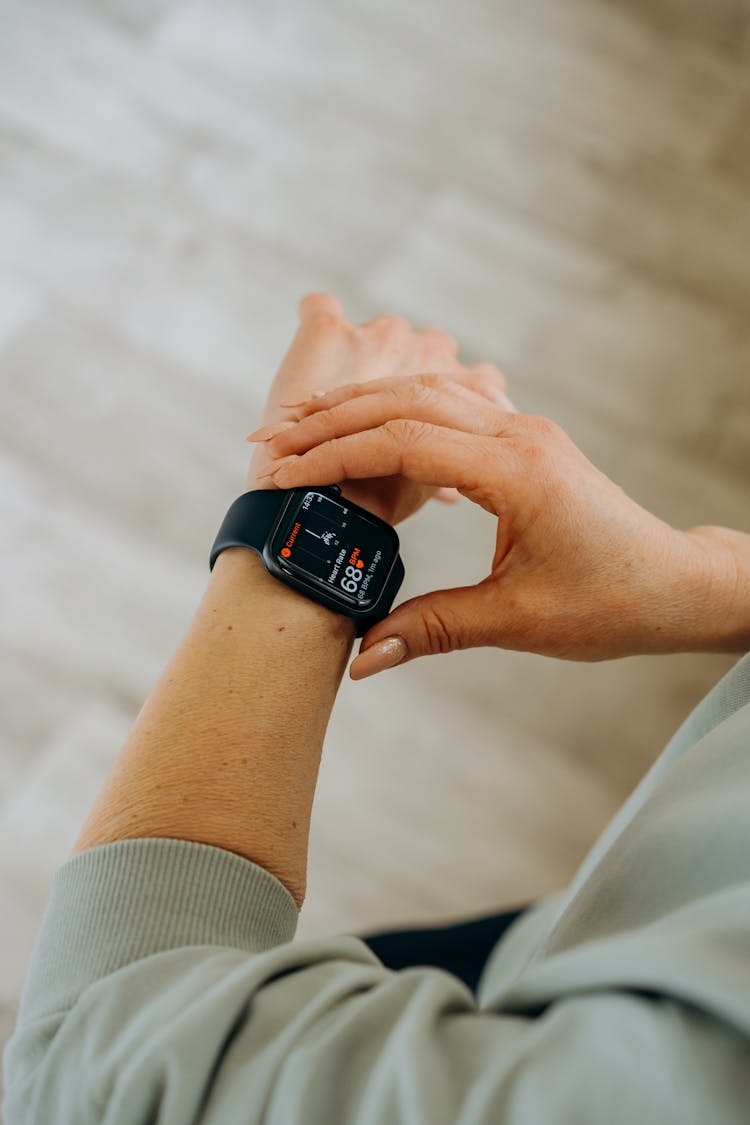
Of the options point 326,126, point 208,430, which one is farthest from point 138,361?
point 326,126

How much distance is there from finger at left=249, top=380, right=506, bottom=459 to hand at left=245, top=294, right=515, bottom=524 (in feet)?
0.26

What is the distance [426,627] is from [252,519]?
0.18 m

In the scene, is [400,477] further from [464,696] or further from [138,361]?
[138,361]

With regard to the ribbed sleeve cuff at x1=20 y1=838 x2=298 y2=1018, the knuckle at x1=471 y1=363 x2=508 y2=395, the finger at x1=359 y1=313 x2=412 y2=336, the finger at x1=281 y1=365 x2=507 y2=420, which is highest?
the finger at x1=359 y1=313 x2=412 y2=336

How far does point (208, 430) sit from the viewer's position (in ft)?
5.31

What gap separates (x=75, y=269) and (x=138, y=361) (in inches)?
10.0

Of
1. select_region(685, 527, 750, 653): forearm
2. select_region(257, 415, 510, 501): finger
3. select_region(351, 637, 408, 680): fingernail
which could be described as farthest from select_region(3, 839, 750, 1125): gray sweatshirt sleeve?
select_region(685, 527, 750, 653): forearm

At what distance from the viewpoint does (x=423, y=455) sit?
28.4 inches

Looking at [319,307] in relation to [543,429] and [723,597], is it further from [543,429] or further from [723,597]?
[723,597]

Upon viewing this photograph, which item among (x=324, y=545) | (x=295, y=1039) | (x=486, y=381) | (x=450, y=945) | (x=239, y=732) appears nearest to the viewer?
(x=295, y=1039)

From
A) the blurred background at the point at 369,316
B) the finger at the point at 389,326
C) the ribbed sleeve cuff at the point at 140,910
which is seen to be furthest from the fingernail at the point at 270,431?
the blurred background at the point at 369,316

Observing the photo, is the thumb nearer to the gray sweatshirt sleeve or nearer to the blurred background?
the gray sweatshirt sleeve

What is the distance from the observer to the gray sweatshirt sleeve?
1.21 ft

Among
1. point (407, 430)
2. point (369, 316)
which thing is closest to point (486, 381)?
point (407, 430)
